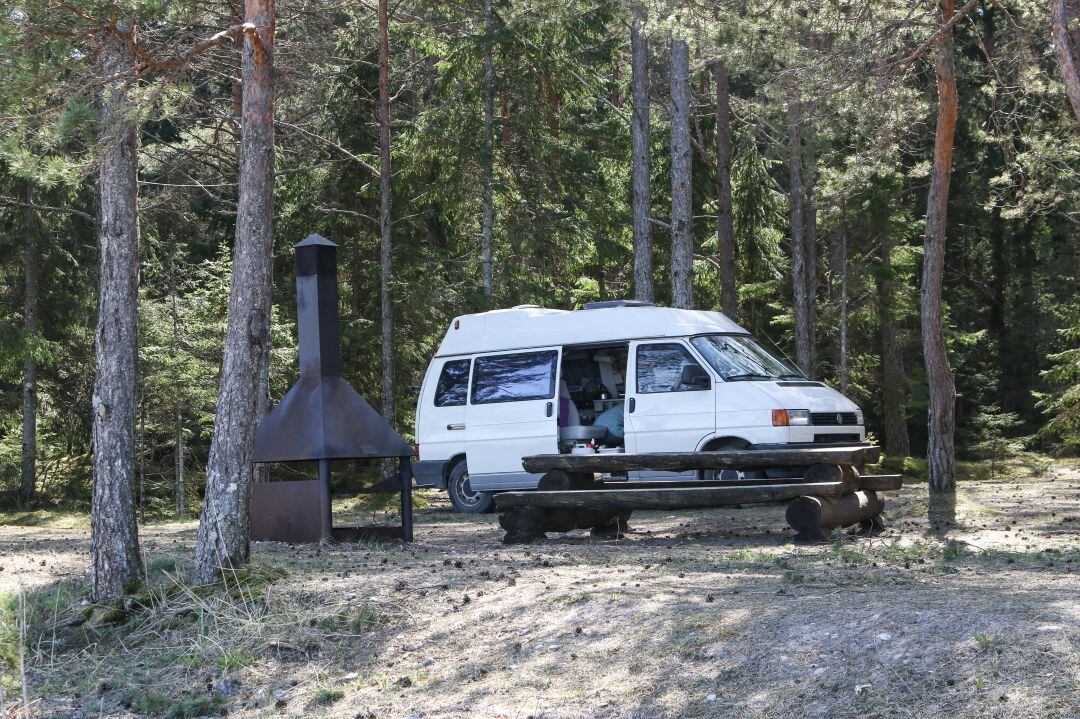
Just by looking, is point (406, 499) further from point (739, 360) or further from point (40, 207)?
point (40, 207)

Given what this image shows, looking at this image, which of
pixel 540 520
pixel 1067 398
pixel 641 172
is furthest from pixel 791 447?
pixel 1067 398

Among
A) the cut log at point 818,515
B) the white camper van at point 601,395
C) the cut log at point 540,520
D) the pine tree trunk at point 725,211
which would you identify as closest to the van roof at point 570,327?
the white camper van at point 601,395

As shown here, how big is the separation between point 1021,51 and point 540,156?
10396 millimetres

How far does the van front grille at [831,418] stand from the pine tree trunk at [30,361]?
50.3 ft

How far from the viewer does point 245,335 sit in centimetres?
847

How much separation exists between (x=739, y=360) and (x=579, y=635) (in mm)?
7179

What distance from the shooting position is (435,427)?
15805 millimetres

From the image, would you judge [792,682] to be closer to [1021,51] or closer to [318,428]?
[318,428]

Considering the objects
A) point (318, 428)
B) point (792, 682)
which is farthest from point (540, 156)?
point (792, 682)

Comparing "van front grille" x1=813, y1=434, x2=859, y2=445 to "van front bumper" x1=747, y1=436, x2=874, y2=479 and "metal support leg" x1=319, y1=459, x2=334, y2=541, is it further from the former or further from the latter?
"metal support leg" x1=319, y1=459, x2=334, y2=541

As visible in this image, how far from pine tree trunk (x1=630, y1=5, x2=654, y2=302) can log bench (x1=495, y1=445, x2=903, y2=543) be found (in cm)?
774

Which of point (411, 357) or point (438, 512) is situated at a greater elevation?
point (411, 357)

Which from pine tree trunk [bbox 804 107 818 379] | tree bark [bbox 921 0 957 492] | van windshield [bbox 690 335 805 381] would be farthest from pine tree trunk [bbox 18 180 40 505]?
tree bark [bbox 921 0 957 492]

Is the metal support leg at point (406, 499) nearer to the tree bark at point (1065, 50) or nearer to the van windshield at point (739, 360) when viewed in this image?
the van windshield at point (739, 360)
